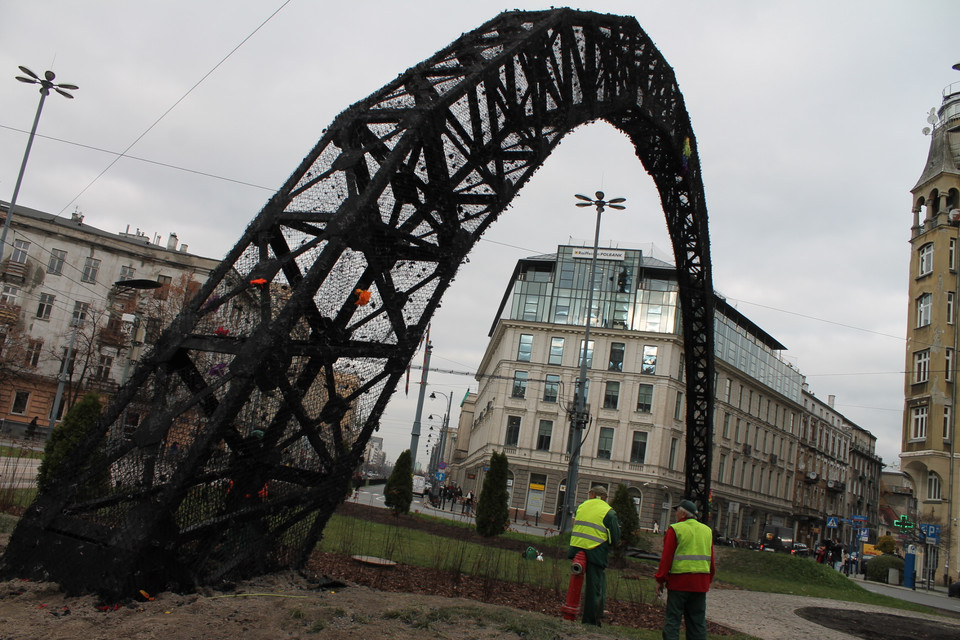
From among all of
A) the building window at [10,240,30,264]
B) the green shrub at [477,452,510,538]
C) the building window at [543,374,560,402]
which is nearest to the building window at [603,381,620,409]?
the building window at [543,374,560,402]

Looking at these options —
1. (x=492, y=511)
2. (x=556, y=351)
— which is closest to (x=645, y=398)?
(x=556, y=351)

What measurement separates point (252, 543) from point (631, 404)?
135 ft

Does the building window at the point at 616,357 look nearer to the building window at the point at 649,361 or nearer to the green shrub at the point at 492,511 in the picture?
the building window at the point at 649,361

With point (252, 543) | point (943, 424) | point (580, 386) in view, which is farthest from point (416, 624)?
point (943, 424)

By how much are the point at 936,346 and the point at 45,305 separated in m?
48.7

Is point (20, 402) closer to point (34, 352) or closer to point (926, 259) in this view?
point (34, 352)

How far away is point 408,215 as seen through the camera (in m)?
6.22

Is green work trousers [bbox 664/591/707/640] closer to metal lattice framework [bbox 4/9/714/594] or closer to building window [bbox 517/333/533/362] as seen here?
metal lattice framework [bbox 4/9/714/594]

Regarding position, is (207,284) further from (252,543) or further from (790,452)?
(790,452)

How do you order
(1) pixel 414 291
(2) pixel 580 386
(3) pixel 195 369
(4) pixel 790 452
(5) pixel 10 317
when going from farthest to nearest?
(4) pixel 790 452 → (5) pixel 10 317 → (2) pixel 580 386 → (1) pixel 414 291 → (3) pixel 195 369

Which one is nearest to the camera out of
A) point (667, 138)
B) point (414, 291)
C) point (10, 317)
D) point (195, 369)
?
point (195, 369)

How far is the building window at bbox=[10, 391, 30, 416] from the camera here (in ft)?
134

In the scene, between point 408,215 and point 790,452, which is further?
point 790,452

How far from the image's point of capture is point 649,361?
148ft
